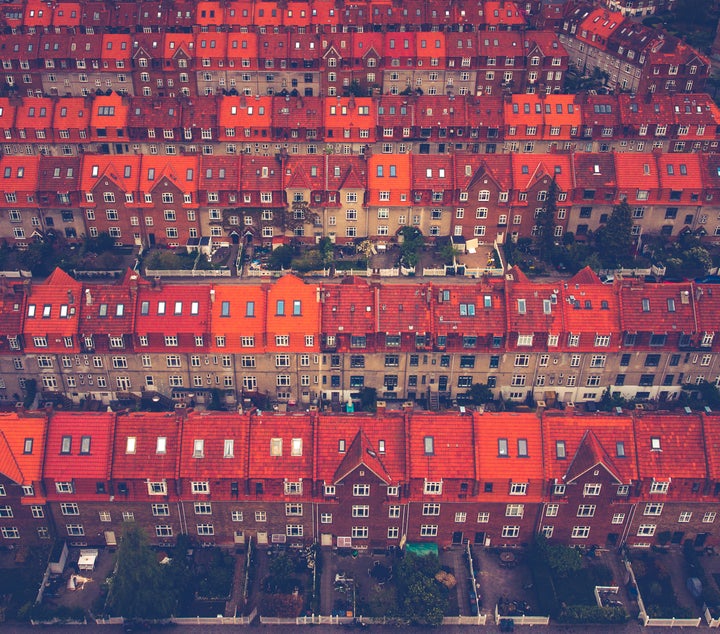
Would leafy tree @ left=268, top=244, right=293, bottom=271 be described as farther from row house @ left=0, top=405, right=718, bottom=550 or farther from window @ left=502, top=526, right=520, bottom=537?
window @ left=502, top=526, right=520, bottom=537

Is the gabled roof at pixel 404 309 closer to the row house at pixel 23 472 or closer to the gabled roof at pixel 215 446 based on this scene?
Answer: the gabled roof at pixel 215 446

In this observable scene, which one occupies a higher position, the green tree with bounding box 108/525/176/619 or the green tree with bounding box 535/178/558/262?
the green tree with bounding box 535/178/558/262

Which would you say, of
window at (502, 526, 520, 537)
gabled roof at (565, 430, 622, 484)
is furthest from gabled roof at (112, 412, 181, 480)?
gabled roof at (565, 430, 622, 484)

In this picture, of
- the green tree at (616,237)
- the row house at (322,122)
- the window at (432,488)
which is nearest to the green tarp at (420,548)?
the window at (432,488)

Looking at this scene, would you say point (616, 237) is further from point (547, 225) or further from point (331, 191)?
point (331, 191)

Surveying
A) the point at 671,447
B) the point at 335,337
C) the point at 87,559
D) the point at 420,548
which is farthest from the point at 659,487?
the point at 87,559

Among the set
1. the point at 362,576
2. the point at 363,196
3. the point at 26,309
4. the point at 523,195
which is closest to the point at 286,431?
the point at 362,576
